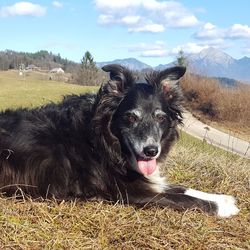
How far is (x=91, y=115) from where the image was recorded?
18.0 feet

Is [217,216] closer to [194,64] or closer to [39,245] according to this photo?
[39,245]

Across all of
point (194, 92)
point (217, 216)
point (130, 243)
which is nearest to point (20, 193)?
point (130, 243)

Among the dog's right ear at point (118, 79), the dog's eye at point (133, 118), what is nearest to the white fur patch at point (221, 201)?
the dog's eye at point (133, 118)

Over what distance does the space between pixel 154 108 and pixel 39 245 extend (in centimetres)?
240

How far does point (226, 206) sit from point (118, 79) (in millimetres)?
2081

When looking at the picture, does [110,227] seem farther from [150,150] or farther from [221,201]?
[221,201]

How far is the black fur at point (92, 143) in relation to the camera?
493 centimetres

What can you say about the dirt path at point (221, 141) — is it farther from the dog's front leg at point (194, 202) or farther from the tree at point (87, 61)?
the tree at point (87, 61)

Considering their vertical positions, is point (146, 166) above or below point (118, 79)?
below

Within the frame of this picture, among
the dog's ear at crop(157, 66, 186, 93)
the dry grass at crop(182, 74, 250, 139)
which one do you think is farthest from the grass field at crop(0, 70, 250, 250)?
the dry grass at crop(182, 74, 250, 139)

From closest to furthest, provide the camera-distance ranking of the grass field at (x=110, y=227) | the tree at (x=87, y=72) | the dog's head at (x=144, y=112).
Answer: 1. the grass field at (x=110, y=227)
2. the dog's head at (x=144, y=112)
3. the tree at (x=87, y=72)

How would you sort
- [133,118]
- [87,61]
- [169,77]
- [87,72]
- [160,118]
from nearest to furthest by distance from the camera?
1. [133,118]
2. [160,118]
3. [169,77]
4. [87,72]
5. [87,61]

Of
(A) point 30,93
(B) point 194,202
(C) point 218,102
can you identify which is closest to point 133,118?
(B) point 194,202

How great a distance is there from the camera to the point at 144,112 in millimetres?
5281
